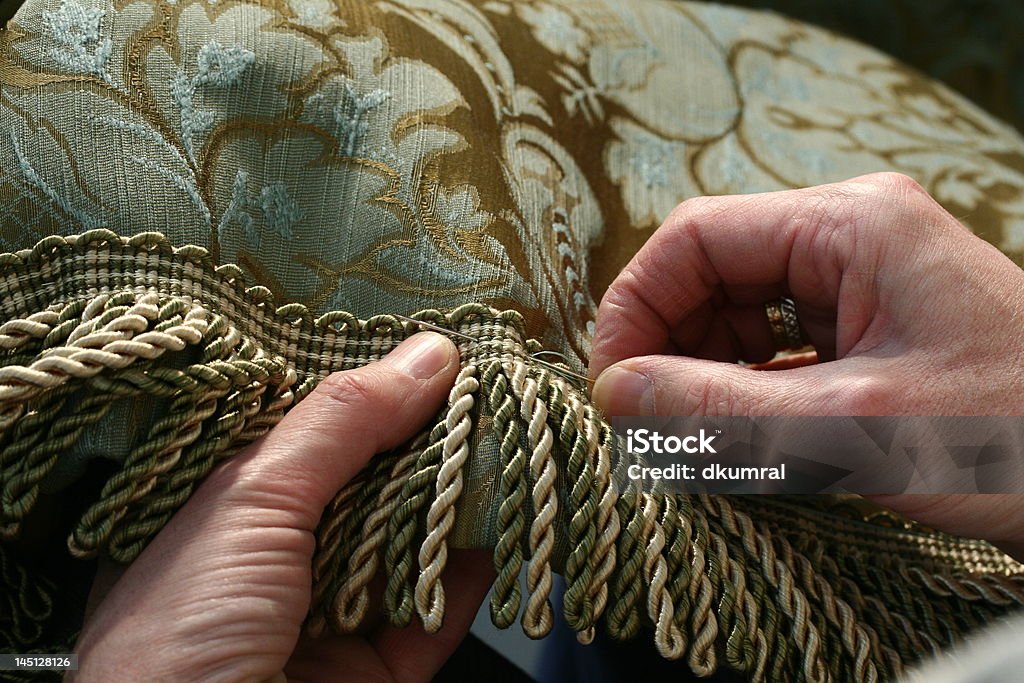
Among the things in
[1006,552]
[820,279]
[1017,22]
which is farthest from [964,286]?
[1017,22]

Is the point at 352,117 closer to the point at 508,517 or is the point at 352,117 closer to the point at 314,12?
the point at 314,12

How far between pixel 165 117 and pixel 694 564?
1.41 feet

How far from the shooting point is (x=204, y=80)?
1.90ft

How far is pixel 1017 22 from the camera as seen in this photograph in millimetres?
1153

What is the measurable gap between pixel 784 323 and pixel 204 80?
437mm

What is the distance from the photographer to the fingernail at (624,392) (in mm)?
536

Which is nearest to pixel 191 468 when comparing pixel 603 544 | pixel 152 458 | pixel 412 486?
pixel 152 458

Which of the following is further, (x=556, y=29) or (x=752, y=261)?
(x=556, y=29)

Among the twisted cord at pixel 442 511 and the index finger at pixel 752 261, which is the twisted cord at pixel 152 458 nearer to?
the twisted cord at pixel 442 511

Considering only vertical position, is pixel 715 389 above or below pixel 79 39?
below

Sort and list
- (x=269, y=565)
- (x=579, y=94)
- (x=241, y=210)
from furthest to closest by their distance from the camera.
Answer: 1. (x=579, y=94)
2. (x=241, y=210)
3. (x=269, y=565)

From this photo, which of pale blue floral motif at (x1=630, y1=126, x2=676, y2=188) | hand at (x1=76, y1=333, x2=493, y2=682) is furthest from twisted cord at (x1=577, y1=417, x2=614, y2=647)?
pale blue floral motif at (x1=630, y1=126, x2=676, y2=188)

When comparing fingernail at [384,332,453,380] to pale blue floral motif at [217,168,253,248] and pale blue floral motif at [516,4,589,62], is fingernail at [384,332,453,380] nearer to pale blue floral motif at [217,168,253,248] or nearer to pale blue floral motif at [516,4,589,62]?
pale blue floral motif at [217,168,253,248]

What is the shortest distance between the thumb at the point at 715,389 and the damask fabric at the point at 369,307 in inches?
1.2
